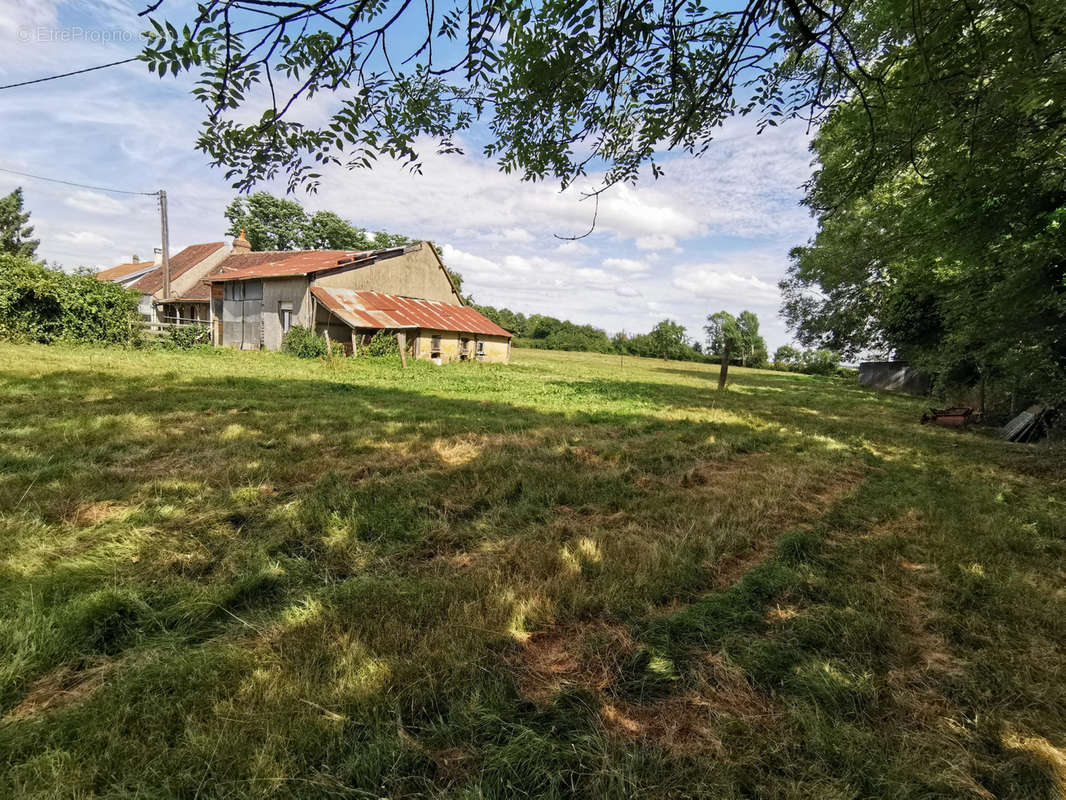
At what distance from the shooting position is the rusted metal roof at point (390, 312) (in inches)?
826

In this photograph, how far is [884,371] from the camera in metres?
29.6

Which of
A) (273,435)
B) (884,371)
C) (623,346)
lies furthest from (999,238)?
(623,346)

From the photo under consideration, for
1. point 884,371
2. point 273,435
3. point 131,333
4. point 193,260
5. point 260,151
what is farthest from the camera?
point 193,260

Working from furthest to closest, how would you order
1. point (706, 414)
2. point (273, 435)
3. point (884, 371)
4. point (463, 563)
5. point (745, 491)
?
point (884, 371) → point (706, 414) → point (273, 435) → point (745, 491) → point (463, 563)

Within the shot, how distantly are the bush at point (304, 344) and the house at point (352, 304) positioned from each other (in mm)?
438

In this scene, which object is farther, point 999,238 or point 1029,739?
point 999,238

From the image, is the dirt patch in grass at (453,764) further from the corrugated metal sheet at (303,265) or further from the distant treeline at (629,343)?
the distant treeline at (629,343)

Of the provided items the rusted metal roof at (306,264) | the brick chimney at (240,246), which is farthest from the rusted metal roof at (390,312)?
the brick chimney at (240,246)

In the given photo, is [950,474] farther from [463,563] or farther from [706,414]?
[463,563]

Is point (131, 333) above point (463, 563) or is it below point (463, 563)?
above

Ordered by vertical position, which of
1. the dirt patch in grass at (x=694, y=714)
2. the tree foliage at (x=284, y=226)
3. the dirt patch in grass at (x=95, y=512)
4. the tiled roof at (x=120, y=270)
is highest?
the tree foliage at (x=284, y=226)

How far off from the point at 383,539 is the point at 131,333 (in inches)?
917

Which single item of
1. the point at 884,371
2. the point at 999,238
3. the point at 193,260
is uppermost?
the point at 193,260

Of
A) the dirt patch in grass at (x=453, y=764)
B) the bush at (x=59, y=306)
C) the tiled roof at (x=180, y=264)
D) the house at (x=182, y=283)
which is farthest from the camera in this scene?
the tiled roof at (x=180, y=264)
